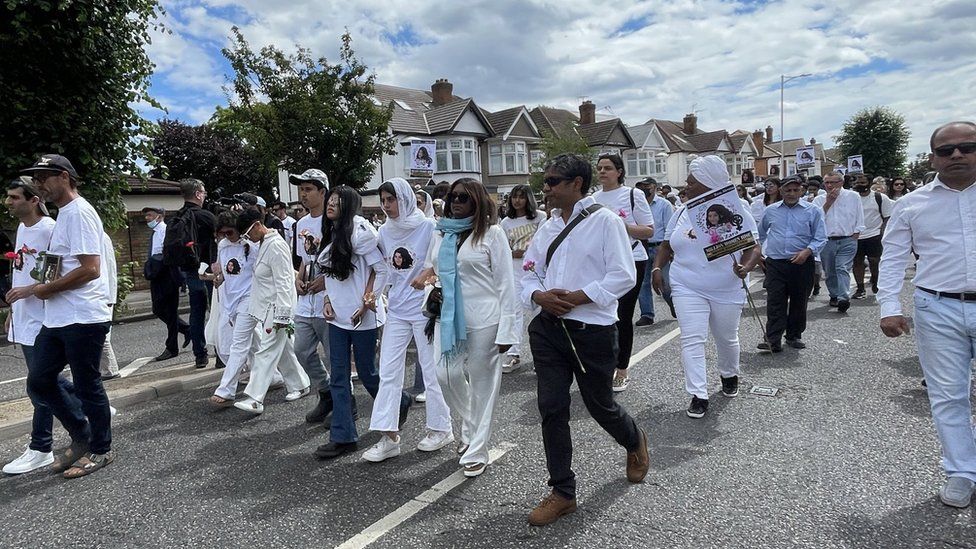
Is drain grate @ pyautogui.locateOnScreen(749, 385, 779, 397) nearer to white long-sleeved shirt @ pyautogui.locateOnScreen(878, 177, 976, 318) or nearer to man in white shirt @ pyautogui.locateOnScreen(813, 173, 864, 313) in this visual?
white long-sleeved shirt @ pyautogui.locateOnScreen(878, 177, 976, 318)

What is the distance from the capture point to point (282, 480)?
4.05 meters

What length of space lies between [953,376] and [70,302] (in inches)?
204

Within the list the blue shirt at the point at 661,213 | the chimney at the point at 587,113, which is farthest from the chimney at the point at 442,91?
the blue shirt at the point at 661,213

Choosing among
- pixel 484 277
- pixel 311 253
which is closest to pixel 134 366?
pixel 311 253

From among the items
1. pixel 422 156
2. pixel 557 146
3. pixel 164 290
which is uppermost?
pixel 557 146

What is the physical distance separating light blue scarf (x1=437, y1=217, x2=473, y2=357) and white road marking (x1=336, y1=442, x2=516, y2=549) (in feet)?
2.54

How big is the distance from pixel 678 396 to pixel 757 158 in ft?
240

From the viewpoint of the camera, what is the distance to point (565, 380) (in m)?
3.40

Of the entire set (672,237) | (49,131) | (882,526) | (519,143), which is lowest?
(882,526)

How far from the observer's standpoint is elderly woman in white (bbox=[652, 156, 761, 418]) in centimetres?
491

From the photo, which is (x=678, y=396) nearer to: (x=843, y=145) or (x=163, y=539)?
(x=163, y=539)

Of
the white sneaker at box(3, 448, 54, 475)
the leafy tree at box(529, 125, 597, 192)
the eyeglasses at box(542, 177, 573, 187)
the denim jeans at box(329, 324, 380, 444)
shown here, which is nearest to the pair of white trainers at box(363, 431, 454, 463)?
the denim jeans at box(329, 324, 380, 444)

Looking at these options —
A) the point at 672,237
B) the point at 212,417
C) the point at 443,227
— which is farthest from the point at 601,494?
the point at 212,417

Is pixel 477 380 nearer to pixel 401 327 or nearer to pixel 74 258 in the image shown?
pixel 401 327
